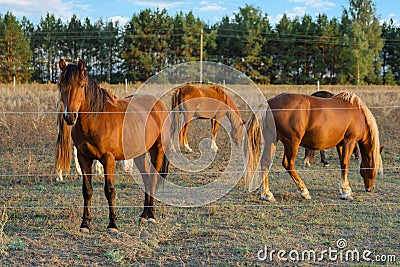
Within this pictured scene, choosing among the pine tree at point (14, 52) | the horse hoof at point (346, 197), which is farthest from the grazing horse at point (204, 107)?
the pine tree at point (14, 52)

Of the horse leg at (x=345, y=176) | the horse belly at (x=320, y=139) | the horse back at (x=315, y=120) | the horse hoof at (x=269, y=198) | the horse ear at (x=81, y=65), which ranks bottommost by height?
the horse hoof at (x=269, y=198)

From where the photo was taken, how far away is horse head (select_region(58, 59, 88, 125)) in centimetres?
380

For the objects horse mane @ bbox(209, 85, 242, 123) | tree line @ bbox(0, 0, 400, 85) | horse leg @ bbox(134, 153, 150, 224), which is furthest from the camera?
tree line @ bbox(0, 0, 400, 85)

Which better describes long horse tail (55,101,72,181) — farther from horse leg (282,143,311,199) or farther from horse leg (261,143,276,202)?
horse leg (282,143,311,199)

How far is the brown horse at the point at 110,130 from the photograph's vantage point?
3.90 metres

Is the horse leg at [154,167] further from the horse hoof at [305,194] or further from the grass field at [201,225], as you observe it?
the horse hoof at [305,194]

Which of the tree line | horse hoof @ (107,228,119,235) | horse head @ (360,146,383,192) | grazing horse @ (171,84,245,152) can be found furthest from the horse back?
the tree line

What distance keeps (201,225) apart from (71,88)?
2142 millimetres

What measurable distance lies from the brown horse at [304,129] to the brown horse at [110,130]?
150 cm

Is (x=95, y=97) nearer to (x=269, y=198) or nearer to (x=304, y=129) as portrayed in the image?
(x=269, y=198)

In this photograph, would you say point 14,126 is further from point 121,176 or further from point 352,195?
point 352,195

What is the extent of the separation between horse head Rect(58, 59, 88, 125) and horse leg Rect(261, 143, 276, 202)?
2.97 meters

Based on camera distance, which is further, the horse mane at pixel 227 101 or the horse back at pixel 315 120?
the horse mane at pixel 227 101

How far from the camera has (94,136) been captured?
13.7ft
